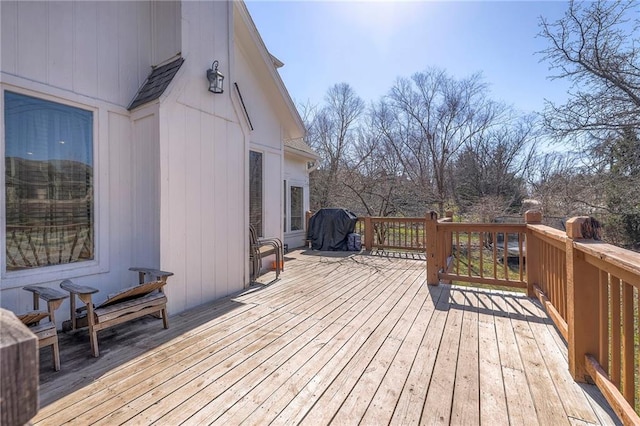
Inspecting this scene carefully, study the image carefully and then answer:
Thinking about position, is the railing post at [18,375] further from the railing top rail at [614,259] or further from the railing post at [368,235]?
the railing post at [368,235]

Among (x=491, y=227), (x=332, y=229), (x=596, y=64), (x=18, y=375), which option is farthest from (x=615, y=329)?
(x=596, y=64)

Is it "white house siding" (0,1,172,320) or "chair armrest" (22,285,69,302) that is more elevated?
"white house siding" (0,1,172,320)

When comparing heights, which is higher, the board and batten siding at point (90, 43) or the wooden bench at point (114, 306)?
the board and batten siding at point (90, 43)

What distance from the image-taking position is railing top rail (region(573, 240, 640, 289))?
4.52ft

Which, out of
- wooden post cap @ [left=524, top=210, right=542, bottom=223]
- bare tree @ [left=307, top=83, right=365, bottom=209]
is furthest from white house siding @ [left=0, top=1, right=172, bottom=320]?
bare tree @ [left=307, top=83, right=365, bottom=209]

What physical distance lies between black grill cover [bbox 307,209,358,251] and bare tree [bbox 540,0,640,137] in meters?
5.88

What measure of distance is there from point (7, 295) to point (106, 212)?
1.10 meters

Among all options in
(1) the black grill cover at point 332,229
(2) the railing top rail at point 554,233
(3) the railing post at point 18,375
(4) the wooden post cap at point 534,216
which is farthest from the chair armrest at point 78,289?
(1) the black grill cover at point 332,229

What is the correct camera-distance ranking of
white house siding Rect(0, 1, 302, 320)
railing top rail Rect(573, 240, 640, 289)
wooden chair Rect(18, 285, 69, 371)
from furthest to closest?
white house siding Rect(0, 1, 302, 320)
wooden chair Rect(18, 285, 69, 371)
railing top rail Rect(573, 240, 640, 289)

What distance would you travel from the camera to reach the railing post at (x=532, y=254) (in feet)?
12.4

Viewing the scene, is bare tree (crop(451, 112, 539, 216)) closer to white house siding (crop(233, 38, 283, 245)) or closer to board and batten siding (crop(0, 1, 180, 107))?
white house siding (crop(233, 38, 283, 245))

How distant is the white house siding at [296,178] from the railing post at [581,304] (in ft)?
20.9

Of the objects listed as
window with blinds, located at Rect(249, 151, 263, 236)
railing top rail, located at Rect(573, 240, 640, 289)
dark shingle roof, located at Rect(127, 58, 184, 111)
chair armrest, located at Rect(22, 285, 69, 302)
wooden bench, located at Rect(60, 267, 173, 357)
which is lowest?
wooden bench, located at Rect(60, 267, 173, 357)

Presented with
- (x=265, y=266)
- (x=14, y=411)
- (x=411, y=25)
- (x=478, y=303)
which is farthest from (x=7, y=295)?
(x=411, y=25)
